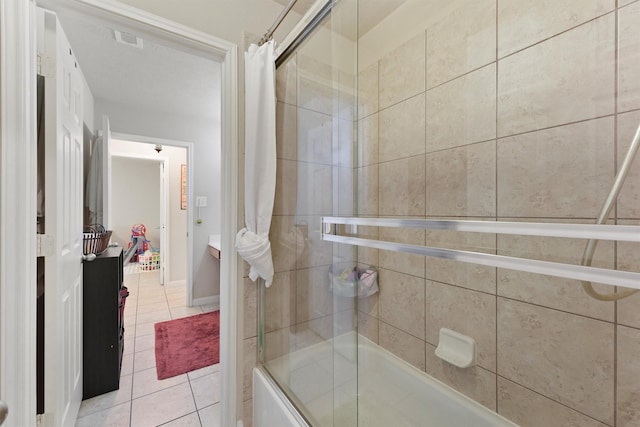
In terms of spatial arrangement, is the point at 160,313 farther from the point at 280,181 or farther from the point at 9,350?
the point at 280,181

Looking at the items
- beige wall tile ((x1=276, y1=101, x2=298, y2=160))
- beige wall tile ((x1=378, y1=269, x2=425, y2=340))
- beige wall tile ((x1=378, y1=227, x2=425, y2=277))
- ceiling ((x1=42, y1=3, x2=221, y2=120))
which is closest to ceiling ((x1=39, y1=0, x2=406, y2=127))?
ceiling ((x1=42, y1=3, x2=221, y2=120))

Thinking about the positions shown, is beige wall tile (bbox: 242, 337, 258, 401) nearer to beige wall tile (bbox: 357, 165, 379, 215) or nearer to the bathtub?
the bathtub

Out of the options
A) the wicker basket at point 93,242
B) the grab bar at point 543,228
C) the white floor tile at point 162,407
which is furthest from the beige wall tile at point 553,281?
the wicker basket at point 93,242

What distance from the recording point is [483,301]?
48.3 inches

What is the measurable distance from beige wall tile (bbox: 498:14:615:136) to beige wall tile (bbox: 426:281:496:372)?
2.53 ft

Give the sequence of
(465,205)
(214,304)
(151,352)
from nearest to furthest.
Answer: (465,205), (151,352), (214,304)

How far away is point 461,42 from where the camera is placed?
1305 millimetres

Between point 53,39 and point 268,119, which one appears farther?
point 268,119

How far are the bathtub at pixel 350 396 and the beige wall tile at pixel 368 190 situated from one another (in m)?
0.71

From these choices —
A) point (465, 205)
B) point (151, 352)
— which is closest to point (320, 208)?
point (465, 205)

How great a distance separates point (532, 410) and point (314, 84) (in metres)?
1.73

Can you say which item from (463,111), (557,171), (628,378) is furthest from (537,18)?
(628,378)

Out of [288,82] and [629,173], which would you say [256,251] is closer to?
[288,82]

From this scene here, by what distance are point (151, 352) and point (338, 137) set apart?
245 centimetres
